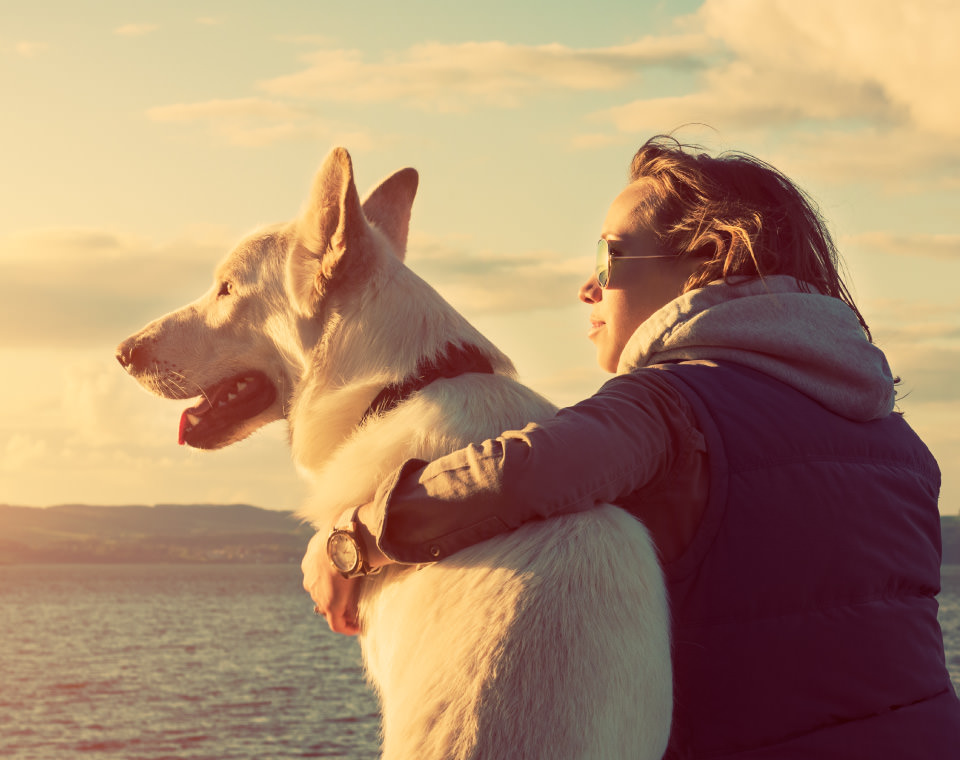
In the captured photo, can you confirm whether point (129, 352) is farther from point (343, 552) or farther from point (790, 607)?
point (790, 607)

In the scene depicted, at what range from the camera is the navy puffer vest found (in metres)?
2.68

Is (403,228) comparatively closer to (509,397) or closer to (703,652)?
(509,397)

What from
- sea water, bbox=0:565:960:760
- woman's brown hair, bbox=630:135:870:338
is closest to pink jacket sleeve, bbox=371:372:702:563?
woman's brown hair, bbox=630:135:870:338

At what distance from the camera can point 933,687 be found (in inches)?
112

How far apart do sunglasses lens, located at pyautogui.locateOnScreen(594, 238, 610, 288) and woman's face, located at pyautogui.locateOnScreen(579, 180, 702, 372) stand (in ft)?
0.08

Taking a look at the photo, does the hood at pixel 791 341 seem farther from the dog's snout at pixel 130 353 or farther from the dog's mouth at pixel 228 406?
the dog's snout at pixel 130 353

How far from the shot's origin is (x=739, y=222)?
3266mm

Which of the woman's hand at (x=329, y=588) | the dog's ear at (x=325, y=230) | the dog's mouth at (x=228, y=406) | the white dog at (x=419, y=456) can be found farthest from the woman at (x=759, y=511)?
the dog's mouth at (x=228, y=406)

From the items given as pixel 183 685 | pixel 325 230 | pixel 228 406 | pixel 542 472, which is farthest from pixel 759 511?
pixel 183 685

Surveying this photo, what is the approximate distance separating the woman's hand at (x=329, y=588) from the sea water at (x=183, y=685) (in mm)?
58917

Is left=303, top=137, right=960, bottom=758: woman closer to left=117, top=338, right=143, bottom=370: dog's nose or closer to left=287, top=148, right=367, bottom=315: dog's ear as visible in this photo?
left=287, top=148, right=367, bottom=315: dog's ear

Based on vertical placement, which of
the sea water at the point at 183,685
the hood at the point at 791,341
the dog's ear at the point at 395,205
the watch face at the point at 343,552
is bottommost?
the sea water at the point at 183,685

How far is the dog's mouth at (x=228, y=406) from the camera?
4.20 m

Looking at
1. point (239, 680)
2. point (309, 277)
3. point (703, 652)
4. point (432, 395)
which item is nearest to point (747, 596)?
point (703, 652)
